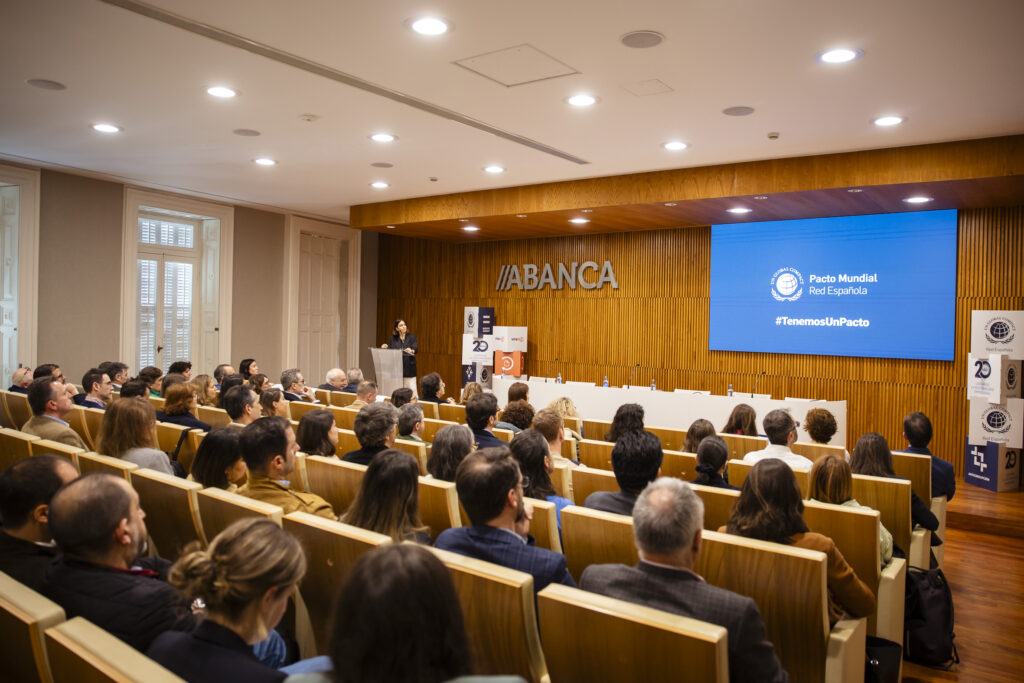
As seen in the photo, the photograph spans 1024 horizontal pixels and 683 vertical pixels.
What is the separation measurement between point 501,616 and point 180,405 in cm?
396

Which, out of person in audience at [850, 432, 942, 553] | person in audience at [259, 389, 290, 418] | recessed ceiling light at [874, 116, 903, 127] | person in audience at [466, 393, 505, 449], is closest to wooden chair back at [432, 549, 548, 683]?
person in audience at [466, 393, 505, 449]

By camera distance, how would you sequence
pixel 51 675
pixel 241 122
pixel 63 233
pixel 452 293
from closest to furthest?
1. pixel 51 675
2. pixel 241 122
3. pixel 63 233
4. pixel 452 293

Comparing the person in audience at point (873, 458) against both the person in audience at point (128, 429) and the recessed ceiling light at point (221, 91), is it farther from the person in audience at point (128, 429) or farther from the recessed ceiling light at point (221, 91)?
the recessed ceiling light at point (221, 91)

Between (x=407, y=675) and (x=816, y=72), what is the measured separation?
4906 mm

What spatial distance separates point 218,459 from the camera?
3.15 metres

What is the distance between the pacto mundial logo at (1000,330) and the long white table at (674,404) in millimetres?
1626

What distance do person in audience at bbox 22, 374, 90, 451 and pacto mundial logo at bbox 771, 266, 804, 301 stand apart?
322 inches

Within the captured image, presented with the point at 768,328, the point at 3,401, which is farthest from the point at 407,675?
the point at 768,328

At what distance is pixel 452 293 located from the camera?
43.2 ft

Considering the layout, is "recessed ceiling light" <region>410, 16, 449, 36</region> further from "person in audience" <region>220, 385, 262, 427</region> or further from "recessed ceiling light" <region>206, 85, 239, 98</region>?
"person in audience" <region>220, 385, 262, 427</region>

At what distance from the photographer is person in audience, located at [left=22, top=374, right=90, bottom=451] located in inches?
175

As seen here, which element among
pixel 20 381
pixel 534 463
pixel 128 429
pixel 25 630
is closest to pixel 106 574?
pixel 25 630

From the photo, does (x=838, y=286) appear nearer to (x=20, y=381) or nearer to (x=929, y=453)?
(x=929, y=453)

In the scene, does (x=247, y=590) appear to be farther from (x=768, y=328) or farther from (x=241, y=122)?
(x=768, y=328)
